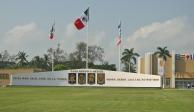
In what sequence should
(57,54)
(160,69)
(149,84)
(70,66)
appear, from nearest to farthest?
(149,84) → (160,69) → (70,66) → (57,54)

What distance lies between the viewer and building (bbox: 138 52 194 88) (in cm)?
14025

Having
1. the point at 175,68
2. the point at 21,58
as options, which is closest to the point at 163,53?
the point at 175,68

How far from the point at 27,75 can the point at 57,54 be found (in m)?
69.6

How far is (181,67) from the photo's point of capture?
142 m

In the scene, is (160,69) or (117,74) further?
(160,69)

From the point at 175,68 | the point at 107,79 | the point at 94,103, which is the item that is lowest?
the point at 94,103

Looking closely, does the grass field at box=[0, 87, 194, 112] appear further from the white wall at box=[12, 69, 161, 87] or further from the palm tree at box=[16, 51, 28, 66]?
the palm tree at box=[16, 51, 28, 66]

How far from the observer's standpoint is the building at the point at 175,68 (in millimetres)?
140250

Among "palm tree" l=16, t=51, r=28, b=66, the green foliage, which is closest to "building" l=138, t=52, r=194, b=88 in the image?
the green foliage

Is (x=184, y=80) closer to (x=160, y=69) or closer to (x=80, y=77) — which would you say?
(x=160, y=69)

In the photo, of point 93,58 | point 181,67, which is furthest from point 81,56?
point 181,67

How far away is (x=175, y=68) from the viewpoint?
464 ft

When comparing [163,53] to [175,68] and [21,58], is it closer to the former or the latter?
[175,68]

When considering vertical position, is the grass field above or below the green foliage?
below
